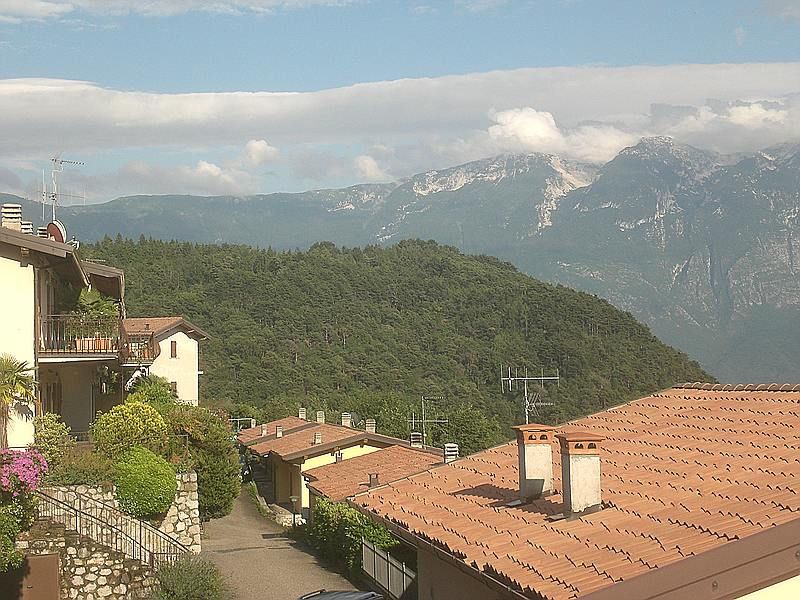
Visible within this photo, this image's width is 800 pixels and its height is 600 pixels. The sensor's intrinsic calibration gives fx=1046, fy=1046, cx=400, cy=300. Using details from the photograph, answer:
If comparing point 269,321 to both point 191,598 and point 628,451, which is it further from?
point 628,451

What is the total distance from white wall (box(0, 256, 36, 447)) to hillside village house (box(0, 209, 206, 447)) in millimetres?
22

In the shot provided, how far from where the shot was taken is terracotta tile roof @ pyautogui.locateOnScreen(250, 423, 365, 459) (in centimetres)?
4388

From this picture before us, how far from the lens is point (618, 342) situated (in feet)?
383

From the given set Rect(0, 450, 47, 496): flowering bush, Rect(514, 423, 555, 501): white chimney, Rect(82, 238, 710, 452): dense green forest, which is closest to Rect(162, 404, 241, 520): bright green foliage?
Rect(0, 450, 47, 496): flowering bush

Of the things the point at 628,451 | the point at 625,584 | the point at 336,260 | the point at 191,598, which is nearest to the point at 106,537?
the point at 191,598

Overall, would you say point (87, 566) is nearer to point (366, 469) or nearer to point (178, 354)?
point (366, 469)

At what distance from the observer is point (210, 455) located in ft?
88.9

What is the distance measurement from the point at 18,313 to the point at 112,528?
577 centimetres

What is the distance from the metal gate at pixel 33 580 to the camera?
2016 cm

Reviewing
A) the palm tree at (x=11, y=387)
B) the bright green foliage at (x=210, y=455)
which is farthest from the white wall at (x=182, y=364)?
the palm tree at (x=11, y=387)

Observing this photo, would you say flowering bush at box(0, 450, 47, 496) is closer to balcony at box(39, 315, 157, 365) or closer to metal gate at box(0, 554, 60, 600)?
metal gate at box(0, 554, 60, 600)

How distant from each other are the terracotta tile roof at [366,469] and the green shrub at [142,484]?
8963 millimetres

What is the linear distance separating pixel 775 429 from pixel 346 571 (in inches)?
721

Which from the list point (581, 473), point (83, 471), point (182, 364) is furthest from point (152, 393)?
point (182, 364)
